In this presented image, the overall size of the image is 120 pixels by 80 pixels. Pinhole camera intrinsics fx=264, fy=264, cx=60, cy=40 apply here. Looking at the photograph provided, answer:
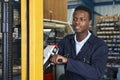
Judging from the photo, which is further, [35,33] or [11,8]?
[11,8]

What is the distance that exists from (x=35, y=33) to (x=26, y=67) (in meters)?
0.19

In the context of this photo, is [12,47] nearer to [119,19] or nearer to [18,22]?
[18,22]

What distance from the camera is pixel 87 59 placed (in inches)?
95.3

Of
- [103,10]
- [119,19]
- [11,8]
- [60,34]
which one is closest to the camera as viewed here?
[11,8]

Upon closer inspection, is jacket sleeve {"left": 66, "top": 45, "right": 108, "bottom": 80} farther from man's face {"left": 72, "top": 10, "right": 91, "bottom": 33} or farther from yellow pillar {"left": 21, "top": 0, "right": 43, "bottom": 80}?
yellow pillar {"left": 21, "top": 0, "right": 43, "bottom": 80}

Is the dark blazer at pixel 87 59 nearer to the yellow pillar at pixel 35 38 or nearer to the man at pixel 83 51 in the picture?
the man at pixel 83 51

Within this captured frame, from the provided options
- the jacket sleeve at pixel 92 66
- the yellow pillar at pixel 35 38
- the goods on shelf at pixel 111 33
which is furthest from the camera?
the goods on shelf at pixel 111 33

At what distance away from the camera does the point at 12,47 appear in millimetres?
1521

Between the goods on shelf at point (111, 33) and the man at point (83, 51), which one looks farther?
the goods on shelf at point (111, 33)

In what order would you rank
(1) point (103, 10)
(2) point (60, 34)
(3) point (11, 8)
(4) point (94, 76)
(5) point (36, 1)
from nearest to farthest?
(5) point (36, 1), (3) point (11, 8), (4) point (94, 76), (2) point (60, 34), (1) point (103, 10)

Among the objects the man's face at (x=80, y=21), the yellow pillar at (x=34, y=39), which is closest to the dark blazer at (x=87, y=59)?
the man's face at (x=80, y=21)

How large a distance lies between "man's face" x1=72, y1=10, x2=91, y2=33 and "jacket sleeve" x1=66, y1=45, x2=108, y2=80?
232 millimetres

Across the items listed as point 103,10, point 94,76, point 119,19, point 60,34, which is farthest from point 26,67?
point 103,10

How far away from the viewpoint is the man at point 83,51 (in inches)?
86.7
